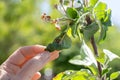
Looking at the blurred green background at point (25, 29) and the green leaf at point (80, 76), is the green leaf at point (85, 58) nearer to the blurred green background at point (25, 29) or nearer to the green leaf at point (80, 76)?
the green leaf at point (80, 76)

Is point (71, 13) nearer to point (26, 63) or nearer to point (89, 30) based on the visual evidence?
point (89, 30)

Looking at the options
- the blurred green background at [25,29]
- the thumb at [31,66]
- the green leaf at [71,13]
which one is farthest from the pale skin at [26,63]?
the blurred green background at [25,29]

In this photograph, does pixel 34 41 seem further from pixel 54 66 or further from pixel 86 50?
pixel 86 50

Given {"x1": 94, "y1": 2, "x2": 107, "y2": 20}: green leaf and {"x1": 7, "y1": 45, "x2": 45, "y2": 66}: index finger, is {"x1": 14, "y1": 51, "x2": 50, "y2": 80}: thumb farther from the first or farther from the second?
{"x1": 94, "y1": 2, "x2": 107, "y2": 20}: green leaf

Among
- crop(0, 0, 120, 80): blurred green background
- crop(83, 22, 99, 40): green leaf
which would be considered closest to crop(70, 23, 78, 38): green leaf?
crop(83, 22, 99, 40): green leaf

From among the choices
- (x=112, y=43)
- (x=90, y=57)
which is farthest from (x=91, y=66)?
(x=112, y=43)
